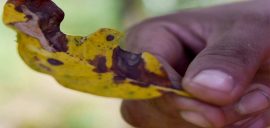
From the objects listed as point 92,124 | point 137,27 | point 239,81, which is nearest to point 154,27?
point 137,27

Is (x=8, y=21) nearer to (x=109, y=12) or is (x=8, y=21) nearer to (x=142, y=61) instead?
(x=142, y=61)

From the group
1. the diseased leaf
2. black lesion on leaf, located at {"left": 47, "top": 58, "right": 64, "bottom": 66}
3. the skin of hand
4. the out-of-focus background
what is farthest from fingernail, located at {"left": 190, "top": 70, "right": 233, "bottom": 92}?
the out-of-focus background

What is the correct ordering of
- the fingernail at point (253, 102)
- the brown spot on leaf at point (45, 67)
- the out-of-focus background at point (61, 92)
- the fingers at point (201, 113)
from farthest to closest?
the out-of-focus background at point (61, 92) → the fingernail at point (253, 102) → the fingers at point (201, 113) → the brown spot on leaf at point (45, 67)

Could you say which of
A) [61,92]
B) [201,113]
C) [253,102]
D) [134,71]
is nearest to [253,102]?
[253,102]

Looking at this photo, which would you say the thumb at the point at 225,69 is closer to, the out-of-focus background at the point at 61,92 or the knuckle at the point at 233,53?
the knuckle at the point at 233,53

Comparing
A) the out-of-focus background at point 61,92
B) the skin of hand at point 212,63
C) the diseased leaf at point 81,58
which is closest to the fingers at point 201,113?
the skin of hand at point 212,63

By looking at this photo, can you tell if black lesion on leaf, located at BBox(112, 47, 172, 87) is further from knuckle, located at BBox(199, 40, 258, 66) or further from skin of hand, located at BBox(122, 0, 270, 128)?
knuckle, located at BBox(199, 40, 258, 66)

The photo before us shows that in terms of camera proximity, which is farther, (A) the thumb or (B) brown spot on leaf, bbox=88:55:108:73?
(A) the thumb
